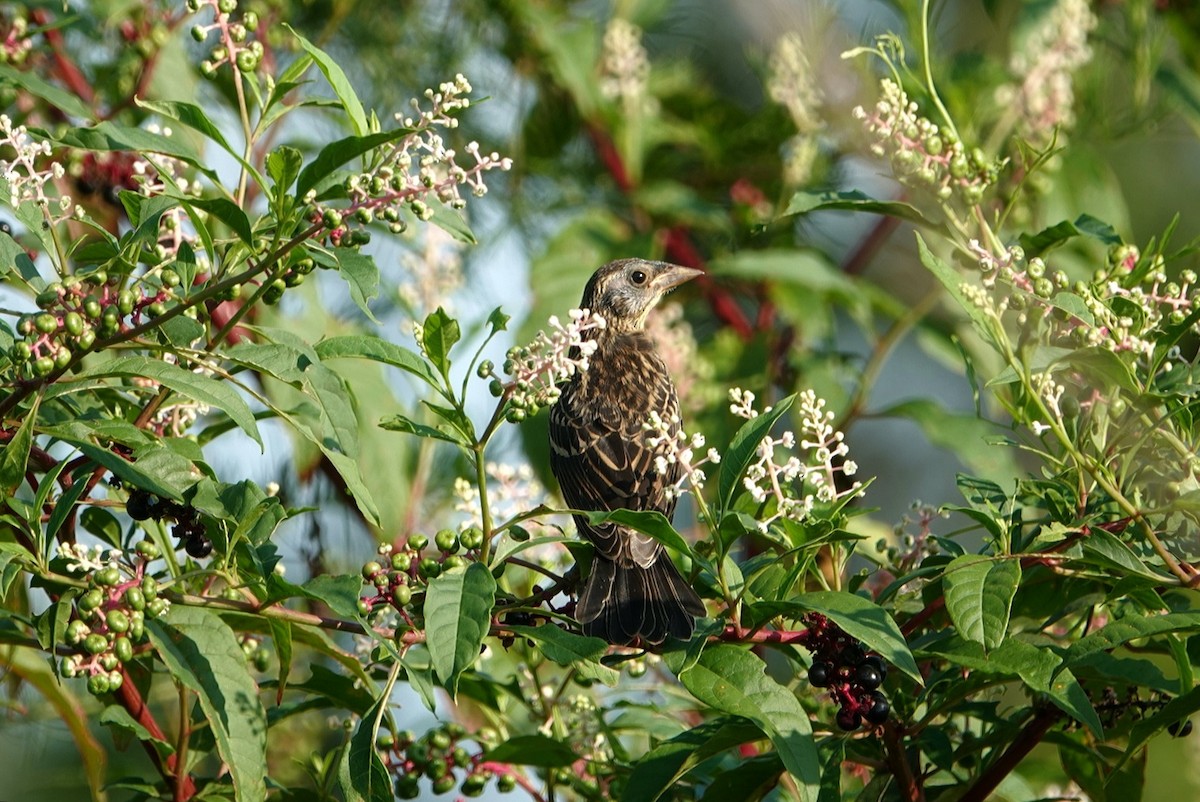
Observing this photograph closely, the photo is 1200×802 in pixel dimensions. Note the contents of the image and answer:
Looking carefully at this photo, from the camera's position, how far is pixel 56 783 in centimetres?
443

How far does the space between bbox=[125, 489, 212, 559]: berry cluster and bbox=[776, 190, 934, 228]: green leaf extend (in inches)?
47.6

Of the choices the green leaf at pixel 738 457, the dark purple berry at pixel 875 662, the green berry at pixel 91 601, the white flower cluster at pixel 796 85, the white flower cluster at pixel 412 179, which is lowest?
the dark purple berry at pixel 875 662

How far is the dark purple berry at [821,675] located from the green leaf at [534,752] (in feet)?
1.85

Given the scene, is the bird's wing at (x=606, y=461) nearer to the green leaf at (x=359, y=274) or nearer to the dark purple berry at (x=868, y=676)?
the dark purple berry at (x=868, y=676)

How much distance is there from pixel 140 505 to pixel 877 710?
→ 4.37 ft

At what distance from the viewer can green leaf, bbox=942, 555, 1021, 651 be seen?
2.12 metres

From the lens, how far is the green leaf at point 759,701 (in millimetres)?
2070

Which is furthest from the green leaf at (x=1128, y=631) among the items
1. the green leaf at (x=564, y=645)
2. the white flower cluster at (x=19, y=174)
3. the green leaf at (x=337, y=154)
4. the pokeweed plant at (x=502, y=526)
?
the white flower cluster at (x=19, y=174)

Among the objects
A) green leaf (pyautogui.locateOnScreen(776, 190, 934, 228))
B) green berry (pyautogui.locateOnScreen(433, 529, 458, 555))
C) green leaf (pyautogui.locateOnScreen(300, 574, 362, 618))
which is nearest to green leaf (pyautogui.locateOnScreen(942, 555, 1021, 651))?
green leaf (pyautogui.locateOnScreen(776, 190, 934, 228))

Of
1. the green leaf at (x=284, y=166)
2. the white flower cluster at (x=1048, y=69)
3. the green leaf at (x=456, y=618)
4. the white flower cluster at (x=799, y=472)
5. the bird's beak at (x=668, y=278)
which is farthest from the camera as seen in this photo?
the bird's beak at (x=668, y=278)

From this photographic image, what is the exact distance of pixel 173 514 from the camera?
95.8 inches

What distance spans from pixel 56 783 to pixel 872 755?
299 cm

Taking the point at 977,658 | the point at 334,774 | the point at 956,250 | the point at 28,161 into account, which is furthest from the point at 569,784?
the point at 28,161

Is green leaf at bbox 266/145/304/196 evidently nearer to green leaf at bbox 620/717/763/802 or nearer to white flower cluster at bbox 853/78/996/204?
white flower cluster at bbox 853/78/996/204
